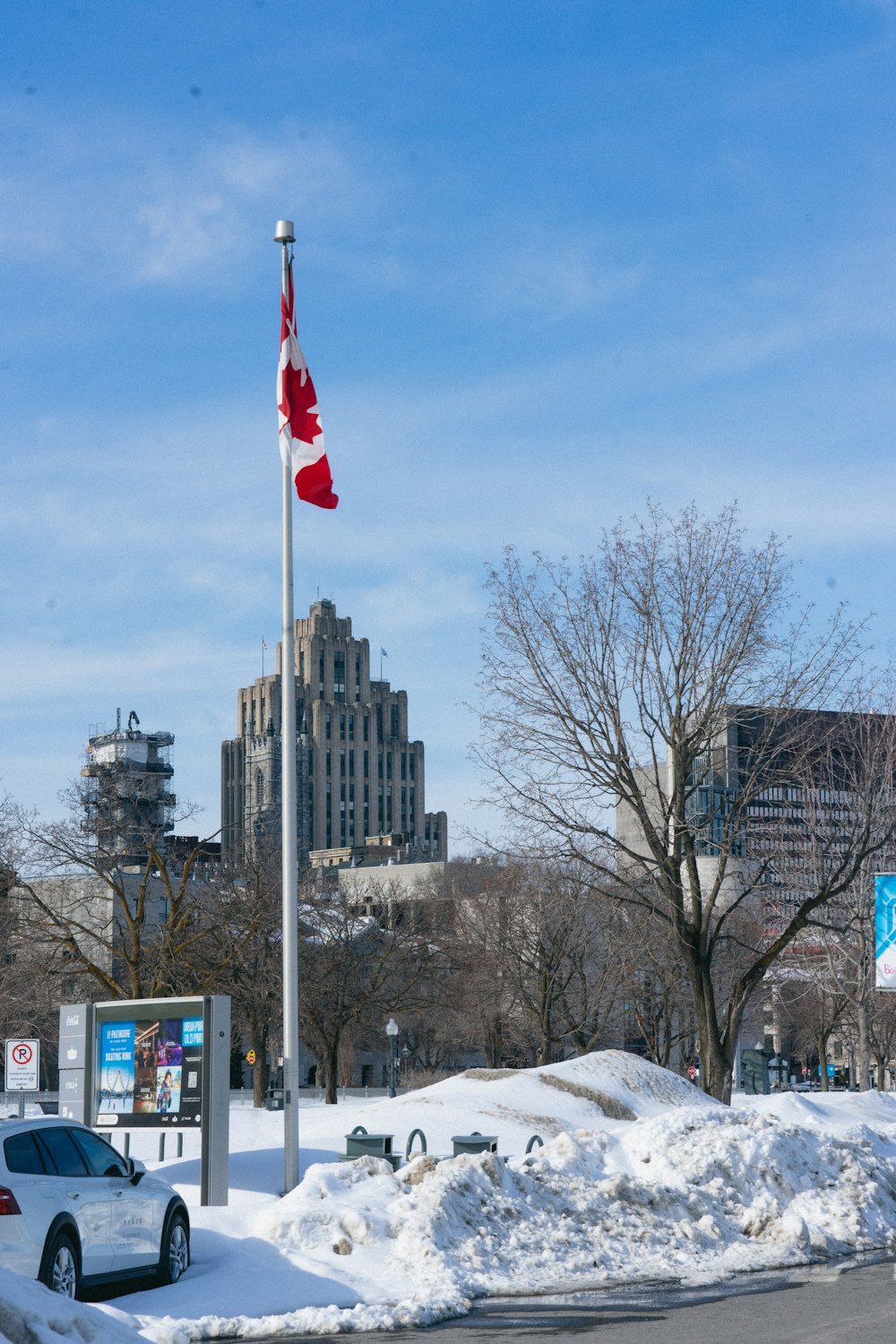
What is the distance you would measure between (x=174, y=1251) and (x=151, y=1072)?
14.7ft

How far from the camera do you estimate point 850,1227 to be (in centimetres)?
1714

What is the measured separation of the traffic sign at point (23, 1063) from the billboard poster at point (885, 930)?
13.1 meters

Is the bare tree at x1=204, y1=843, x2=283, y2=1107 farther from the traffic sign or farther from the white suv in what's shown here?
the white suv

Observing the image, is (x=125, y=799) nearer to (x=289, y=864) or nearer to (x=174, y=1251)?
(x=289, y=864)

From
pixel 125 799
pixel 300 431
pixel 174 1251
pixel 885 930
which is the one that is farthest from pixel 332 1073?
pixel 174 1251

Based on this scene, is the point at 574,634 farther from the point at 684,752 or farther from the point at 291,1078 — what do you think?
the point at 291,1078

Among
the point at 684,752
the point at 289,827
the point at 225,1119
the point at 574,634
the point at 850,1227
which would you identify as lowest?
the point at 850,1227

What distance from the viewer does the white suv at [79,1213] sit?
11281 mm

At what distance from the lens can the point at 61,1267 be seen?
11688mm

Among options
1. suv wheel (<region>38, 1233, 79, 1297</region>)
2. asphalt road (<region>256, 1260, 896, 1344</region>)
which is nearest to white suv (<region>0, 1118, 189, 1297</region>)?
suv wheel (<region>38, 1233, 79, 1297</region>)

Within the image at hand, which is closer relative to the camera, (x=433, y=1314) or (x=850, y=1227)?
(x=433, y=1314)

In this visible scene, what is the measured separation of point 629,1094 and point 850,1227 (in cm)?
1086

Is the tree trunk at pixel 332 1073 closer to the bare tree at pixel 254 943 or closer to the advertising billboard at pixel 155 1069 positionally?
the bare tree at pixel 254 943

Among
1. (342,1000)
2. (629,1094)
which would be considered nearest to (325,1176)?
(629,1094)
